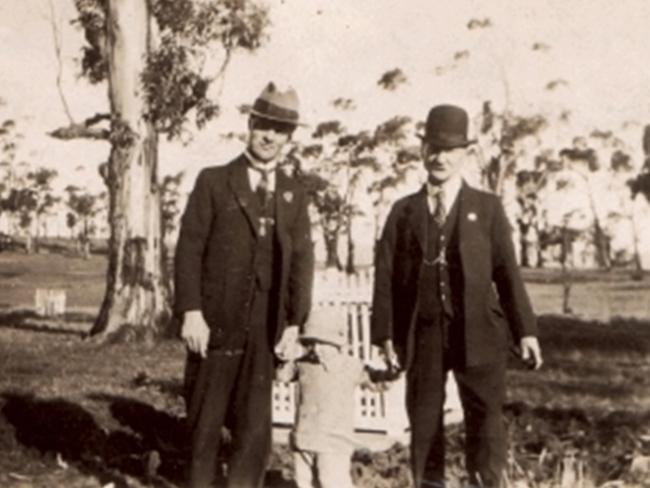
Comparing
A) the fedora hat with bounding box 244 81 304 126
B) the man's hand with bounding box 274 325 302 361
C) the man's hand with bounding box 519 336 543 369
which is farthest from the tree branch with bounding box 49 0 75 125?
the man's hand with bounding box 519 336 543 369

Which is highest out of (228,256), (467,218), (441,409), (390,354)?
(467,218)

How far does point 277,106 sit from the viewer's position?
111 inches

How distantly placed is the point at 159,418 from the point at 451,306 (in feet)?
7.86

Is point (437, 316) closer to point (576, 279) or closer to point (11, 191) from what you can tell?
point (11, 191)

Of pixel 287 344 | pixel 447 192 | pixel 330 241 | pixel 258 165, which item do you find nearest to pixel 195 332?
pixel 287 344

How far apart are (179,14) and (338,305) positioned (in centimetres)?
318

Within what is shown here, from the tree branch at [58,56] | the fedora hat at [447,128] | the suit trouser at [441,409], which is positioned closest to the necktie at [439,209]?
the fedora hat at [447,128]

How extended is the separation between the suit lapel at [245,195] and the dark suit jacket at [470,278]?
412 mm

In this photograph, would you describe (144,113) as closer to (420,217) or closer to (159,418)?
(159,418)

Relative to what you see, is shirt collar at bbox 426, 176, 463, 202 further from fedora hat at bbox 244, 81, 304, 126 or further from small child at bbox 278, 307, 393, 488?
small child at bbox 278, 307, 393, 488

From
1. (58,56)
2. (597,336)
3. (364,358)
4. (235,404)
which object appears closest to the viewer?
(235,404)

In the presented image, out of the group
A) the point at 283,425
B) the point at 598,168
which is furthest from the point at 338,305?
the point at 598,168

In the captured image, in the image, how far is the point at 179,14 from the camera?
707cm

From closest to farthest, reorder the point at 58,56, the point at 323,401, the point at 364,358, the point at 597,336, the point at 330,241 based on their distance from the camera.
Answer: the point at 323,401, the point at 364,358, the point at 58,56, the point at 597,336, the point at 330,241
